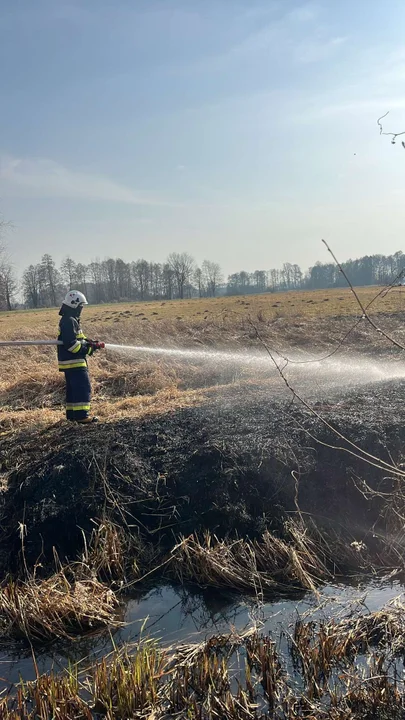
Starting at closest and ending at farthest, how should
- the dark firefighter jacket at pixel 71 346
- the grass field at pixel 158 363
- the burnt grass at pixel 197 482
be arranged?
the burnt grass at pixel 197 482, the dark firefighter jacket at pixel 71 346, the grass field at pixel 158 363

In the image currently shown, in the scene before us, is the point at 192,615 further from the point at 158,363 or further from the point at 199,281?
the point at 199,281

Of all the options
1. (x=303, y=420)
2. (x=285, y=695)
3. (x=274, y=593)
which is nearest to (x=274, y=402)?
(x=303, y=420)

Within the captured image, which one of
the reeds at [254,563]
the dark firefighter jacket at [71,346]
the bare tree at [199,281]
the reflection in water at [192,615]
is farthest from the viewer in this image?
the bare tree at [199,281]

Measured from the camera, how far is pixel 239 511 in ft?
21.7

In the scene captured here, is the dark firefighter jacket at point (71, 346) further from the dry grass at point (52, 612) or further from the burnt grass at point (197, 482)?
the dry grass at point (52, 612)

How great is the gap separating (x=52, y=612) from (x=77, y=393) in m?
4.35

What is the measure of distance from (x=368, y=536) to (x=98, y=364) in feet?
35.5

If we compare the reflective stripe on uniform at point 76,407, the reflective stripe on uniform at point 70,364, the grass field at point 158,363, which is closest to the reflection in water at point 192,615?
the grass field at point 158,363

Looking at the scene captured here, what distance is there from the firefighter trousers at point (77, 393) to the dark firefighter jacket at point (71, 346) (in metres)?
0.12

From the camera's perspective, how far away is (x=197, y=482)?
23.2 ft

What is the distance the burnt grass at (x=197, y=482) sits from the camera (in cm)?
652

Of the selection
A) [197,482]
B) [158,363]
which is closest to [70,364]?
[197,482]

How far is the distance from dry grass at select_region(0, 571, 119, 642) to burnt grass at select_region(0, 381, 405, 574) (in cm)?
61

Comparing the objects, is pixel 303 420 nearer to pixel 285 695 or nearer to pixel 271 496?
pixel 271 496
